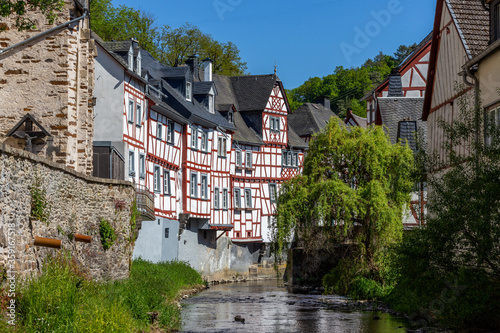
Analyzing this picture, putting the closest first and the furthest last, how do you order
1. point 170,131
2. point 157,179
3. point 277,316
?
point 277,316, point 157,179, point 170,131

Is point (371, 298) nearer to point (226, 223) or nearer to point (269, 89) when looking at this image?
point (226, 223)

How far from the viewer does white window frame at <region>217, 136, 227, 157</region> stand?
157 feet

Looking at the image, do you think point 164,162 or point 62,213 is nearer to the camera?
point 62,213

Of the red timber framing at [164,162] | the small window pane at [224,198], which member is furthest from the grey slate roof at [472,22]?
the small window pane at [224,198]

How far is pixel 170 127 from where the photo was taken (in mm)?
39594

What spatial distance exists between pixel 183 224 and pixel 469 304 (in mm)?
26157

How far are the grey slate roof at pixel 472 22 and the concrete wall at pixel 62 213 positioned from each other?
10.7 metres

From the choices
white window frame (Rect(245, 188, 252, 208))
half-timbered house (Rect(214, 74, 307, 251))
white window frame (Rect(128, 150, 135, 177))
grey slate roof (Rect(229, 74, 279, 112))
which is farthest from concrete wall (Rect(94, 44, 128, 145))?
grey slate roof (Rect(229, 74, 279, 112))

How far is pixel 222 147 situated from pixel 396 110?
13.9 metres

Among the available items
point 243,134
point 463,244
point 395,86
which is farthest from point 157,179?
point 463,244

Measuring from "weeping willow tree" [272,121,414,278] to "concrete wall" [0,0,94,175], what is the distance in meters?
11.6

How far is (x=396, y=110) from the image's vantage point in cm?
3797

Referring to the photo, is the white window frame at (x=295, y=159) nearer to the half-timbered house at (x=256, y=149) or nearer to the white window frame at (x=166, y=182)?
the half-timbered house at (x=256, y=149)

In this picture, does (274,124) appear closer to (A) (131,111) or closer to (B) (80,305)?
(A) (131,111)
